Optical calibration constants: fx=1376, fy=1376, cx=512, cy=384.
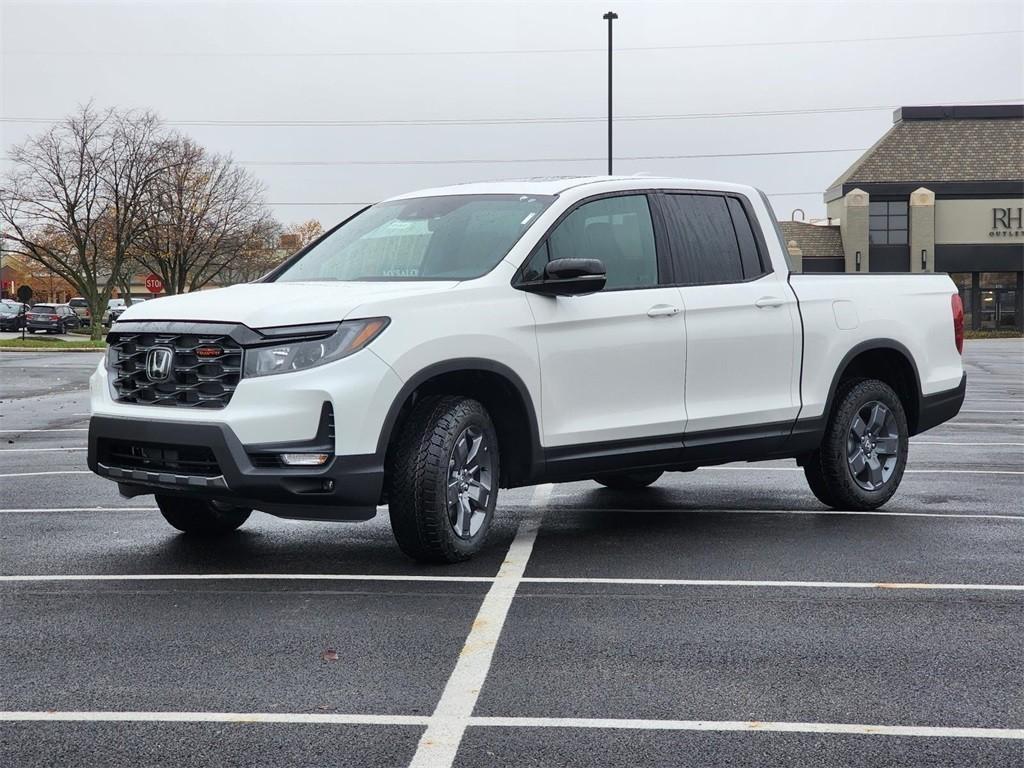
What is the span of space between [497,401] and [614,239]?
1.28 m

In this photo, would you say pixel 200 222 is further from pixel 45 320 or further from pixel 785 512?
pixel 785 512

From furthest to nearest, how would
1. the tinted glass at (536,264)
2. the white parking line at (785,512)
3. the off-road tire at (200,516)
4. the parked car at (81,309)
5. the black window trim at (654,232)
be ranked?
1. the parked car at (81,309)
2. the white parking line at (785,512)
3. the off-road tire at (200,516)
4. the black window trim at (654,232)
5. the tinted glass at (536,264)

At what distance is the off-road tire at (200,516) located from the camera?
7.98 meters

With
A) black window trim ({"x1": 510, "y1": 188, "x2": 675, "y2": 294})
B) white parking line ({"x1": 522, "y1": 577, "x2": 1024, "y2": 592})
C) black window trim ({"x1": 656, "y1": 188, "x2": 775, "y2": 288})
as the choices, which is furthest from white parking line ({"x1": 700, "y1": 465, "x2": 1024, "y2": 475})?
white parking line ({"x1": 522, "y1": 577, "x2": 1024, "y2": 592})

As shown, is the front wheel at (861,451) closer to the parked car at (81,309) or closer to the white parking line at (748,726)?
the white parking line at (748,726)

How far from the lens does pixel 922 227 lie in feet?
198

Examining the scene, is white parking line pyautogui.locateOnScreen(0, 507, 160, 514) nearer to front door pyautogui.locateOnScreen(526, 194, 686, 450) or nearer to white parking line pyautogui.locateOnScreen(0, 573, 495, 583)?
white parking line pyautogui.locateOnScreen(0, 573, 495, 583)

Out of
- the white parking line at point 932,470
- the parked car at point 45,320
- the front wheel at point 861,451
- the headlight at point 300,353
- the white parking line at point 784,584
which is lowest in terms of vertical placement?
the white parking line at point 784,584

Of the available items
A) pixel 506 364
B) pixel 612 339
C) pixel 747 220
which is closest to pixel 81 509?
pixel 506 364

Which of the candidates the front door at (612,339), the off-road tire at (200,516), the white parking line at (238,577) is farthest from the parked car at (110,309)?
the white parking line at (238,577)

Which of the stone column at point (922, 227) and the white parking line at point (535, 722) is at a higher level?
the stone column at point (922, 227)

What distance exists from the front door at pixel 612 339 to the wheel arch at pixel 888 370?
1530 millimetres

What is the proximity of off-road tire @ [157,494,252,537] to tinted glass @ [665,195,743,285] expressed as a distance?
9.89 ft

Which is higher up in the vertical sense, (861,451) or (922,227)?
(922,227)
